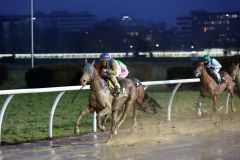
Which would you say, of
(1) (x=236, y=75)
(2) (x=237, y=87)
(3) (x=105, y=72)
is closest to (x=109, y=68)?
(3) (x=105, y=72)

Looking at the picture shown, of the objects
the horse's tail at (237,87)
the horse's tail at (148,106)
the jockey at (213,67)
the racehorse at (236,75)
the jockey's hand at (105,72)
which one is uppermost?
the jockey's hand at (105,72)

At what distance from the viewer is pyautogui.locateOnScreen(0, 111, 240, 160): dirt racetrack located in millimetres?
7145

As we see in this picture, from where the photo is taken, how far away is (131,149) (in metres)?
7.68

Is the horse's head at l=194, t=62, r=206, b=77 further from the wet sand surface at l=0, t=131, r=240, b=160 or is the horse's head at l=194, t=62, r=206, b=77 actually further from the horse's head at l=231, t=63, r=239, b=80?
the wet sand surface at l=0, t=131, r=240, b=160

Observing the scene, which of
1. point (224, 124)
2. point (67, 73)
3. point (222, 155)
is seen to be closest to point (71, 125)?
point (224, 124)

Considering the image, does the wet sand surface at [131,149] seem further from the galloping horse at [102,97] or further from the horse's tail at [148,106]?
the horse's tail at [148,106]

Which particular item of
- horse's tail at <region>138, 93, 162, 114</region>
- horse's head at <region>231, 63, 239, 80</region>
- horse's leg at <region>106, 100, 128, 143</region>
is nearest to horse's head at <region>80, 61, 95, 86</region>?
horse's leg at <region>106, 100, 128, 143</region>

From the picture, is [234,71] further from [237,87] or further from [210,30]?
[210,30]

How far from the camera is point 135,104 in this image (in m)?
9.72

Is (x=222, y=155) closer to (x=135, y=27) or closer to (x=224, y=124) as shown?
(x=224, y=124)

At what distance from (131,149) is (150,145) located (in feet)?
1.49

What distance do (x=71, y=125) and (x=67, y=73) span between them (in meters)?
11.1

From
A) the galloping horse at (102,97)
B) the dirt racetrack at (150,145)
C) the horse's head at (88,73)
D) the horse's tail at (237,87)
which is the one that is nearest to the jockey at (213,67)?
the horse's tail at (237,87)

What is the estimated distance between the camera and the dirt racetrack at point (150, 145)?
714 cm
